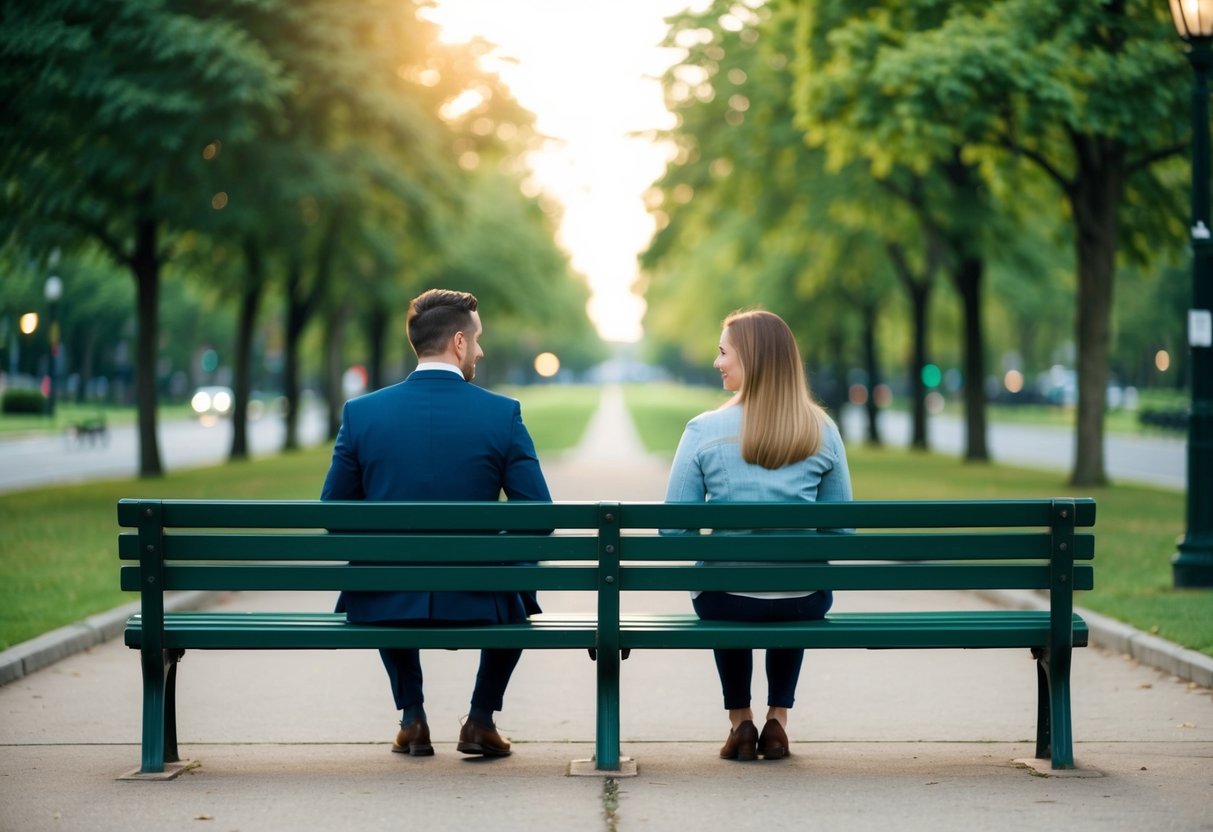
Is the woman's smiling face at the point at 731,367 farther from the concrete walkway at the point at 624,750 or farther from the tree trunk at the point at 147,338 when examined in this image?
the tree trunk at the point at 147,338

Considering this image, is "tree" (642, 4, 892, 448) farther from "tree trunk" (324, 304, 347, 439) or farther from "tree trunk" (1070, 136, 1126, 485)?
"tree trunk" (324, 304, 347, 439)

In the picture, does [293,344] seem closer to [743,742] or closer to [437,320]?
[437,320]

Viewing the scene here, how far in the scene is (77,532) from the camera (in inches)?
593

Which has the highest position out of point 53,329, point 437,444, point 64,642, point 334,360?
point 53,329

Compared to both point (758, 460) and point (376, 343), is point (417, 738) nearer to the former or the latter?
point (758, 460)

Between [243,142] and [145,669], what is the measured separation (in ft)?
49.8

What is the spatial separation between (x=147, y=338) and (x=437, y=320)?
19.3 metres

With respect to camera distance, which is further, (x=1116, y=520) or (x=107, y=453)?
(x=107, y=453)

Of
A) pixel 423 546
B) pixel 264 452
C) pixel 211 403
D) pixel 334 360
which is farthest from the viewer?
pixel 211 403

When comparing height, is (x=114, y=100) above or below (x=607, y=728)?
above

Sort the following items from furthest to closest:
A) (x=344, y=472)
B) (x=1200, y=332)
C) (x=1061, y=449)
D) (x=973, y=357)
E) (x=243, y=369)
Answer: (x=1061, y=449)
(x=243, y=369)
(x=973, y=357)
(x=1200, y=332)
(x=344, y=472)

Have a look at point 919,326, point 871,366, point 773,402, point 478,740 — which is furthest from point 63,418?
point 773,402

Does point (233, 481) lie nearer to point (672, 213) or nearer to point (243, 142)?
point (243, 142)

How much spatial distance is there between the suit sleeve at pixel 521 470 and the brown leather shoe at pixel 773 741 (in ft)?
3.78
